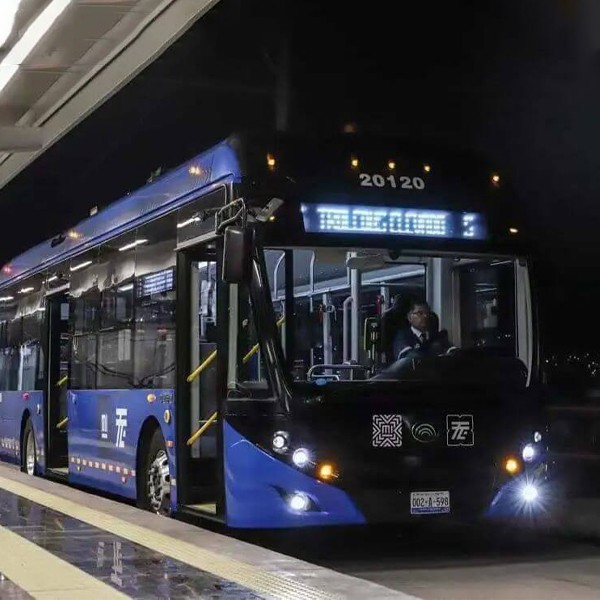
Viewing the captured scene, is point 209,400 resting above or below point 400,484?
above

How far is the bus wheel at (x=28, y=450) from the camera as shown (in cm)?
1633

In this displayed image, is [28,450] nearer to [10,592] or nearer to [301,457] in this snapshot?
[301,457]

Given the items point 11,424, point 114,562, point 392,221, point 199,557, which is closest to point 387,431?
point 392,221

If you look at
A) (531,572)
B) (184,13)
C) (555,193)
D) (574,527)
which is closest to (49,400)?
(184,13)

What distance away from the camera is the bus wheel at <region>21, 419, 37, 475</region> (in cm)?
1633

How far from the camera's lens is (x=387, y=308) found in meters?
9.23

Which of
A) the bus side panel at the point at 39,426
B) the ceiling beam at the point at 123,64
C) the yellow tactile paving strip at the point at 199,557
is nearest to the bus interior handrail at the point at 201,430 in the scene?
the yellow tactile paving strip at the point at 199,557

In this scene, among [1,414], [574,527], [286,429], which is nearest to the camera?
[286,429]

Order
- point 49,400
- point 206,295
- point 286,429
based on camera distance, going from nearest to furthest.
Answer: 1. point 286,429
2. point 206,295
3. point 49,400

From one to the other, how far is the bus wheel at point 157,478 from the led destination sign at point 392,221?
2.85 metres

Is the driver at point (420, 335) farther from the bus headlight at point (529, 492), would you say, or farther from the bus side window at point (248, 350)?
the bus headlight at point (529, 492)

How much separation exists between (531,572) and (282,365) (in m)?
2.61

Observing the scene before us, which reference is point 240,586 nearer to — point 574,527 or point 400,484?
point 400,484

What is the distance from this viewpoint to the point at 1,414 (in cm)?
1847
